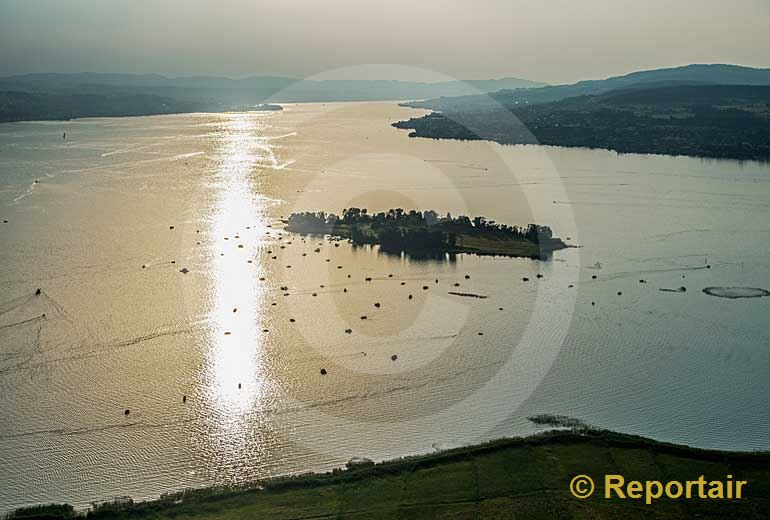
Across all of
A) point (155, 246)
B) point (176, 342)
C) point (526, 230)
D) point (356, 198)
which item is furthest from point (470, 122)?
point (176, 342)

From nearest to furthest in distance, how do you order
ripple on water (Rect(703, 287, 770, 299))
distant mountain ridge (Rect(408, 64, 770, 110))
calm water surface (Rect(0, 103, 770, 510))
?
calm water surface (Rect(0, 103, 770, 510))
ripple on water (Rect(703, 287, 770, 299))
distant mountain ridge (Rect(408, 64, 770, 110))

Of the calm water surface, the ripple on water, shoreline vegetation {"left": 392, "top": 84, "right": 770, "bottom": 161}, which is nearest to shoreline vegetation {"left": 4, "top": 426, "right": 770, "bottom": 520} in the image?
the calm water surface

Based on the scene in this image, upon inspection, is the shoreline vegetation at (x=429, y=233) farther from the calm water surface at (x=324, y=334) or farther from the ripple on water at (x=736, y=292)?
the ripple on water at (x=736, y=292)

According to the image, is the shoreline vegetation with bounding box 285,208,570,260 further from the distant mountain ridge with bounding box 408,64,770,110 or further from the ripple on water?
the distant mountain ridge with bounding box 408,64,770,110

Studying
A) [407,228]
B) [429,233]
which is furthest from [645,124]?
[429,233]

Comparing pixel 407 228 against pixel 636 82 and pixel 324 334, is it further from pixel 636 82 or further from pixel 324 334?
pixel 636 82
